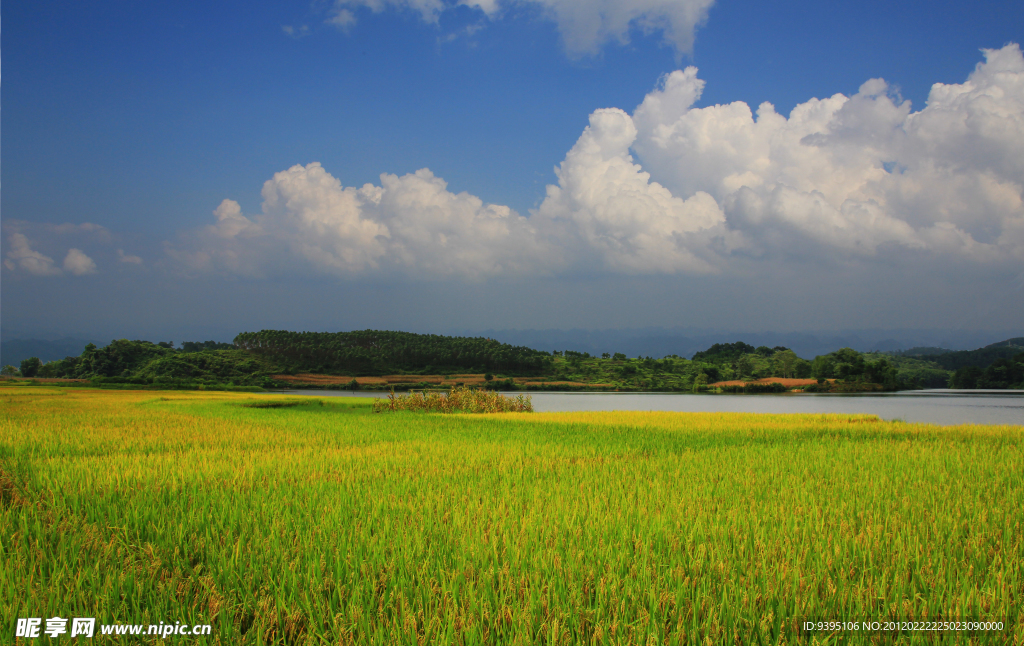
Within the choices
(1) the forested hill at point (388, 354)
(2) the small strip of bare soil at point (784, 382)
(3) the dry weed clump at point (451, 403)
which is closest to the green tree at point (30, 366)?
(3) the dry weed clump at point (451, 403)

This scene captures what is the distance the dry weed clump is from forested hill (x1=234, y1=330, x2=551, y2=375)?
100 ft

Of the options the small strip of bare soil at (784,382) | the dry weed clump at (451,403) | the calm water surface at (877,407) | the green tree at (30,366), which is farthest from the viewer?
the small strip of bare soil at (784,382)

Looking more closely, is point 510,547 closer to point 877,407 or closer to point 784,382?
point 877,407

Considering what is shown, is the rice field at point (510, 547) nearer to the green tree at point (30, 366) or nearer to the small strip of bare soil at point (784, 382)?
the green tree at point (30, 366)

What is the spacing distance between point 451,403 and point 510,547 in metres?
18.6

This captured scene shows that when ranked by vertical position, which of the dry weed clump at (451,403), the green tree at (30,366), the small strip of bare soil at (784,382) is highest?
the green tree at (30,366)

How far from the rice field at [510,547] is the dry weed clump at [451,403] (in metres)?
13.9

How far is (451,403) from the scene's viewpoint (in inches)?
842

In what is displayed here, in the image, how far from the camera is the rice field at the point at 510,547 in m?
2.26

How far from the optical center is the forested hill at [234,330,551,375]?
175ft

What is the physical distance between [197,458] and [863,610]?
7752 mm

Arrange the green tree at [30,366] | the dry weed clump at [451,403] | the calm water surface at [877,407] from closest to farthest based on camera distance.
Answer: the calm water surface at [877,407] < the dry weed clump at [451,403] < the green tree at [30,366]

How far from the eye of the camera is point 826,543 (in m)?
3.28

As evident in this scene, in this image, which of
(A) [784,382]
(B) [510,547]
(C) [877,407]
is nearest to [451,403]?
(B) [510,547]
